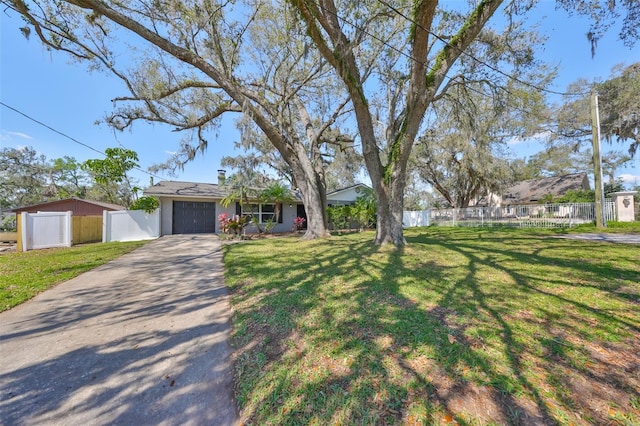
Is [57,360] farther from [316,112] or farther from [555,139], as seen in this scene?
[555,139]

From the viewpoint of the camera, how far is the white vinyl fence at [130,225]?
447 inches

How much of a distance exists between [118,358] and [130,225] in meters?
12.3

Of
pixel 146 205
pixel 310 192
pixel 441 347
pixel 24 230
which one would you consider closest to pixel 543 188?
pixel 310 192

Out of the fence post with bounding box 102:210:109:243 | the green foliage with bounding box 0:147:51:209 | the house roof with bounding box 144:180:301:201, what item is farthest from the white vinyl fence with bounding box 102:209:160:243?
the green foliage with bounding box 0:147:51:209

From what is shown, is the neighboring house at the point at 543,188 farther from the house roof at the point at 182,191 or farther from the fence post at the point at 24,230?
the fence post at the point at 24,230

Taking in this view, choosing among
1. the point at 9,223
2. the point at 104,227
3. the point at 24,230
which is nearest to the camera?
the point at 24,230

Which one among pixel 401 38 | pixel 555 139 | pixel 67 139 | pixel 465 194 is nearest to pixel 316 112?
pixel 401 38

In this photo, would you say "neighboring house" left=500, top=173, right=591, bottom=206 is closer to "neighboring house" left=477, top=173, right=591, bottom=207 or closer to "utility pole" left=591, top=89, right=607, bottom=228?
"neighboring house" left=477, top=173, right=591, bottom=207

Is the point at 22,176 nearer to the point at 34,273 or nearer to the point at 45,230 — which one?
the point at 45,230

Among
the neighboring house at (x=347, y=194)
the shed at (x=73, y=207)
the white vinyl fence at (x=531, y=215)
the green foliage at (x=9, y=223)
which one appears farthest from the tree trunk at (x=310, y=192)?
the green foliage at (x=9, y=223)

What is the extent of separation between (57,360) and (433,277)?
494 centimetres

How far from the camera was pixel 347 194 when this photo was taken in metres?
18.3

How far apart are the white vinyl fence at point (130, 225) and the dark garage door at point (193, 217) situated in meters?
1.26

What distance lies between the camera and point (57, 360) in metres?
2.25
